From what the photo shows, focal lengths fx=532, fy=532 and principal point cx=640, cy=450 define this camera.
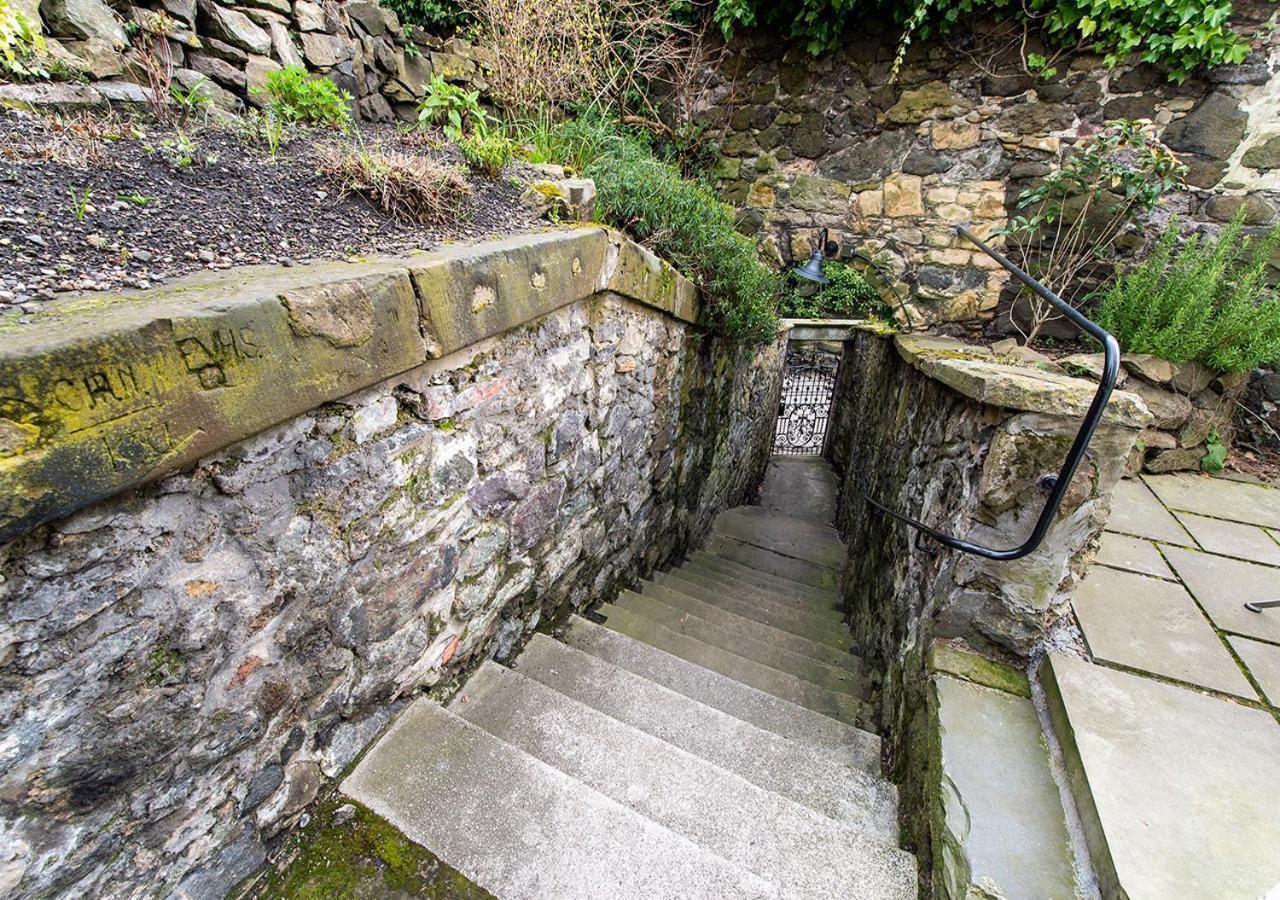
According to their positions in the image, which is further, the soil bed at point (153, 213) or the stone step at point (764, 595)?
the stone step at point (764, 595)

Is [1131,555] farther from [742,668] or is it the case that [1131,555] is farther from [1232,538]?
[742,668]

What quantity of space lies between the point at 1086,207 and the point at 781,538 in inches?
139

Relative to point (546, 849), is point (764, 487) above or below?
below

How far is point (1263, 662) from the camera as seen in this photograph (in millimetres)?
1637

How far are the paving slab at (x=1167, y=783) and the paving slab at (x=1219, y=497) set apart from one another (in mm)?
1749

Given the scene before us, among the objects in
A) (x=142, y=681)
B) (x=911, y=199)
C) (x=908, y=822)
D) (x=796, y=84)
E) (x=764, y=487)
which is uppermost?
(x=796, y=84)

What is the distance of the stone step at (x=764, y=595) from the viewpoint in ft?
11.4

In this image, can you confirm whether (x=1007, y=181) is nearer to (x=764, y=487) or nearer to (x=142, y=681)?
(x=764, y=487)

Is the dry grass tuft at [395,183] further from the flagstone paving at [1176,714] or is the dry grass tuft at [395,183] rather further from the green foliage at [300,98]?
the flagstone paving at [1176,714]

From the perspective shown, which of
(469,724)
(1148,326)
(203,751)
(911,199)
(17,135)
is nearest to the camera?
(203,751)

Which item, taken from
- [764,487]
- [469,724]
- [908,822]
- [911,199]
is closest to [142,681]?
[469,724]

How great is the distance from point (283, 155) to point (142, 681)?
165cm

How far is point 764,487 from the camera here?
6.76m

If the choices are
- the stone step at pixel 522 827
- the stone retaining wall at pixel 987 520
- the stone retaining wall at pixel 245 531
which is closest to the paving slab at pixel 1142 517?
the stone retaining wall at pixel 987 520
